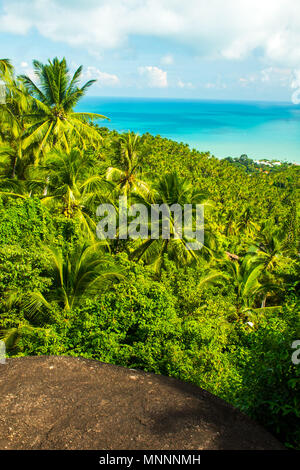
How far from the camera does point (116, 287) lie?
894 cm

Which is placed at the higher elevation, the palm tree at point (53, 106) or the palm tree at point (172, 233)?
the palm tree at point (53, 106)

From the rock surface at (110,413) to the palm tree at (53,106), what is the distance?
42.5ft

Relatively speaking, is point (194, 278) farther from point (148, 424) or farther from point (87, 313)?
point (148, 424)

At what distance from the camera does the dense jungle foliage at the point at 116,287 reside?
17.5 feet

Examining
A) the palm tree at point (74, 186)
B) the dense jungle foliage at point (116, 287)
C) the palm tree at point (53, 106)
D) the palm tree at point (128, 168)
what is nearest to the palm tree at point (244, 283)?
the dense jungle foliage at point (116, 287)

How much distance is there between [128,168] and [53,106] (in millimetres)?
4882

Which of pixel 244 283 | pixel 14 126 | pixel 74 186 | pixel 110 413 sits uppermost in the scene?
pixel 14 126

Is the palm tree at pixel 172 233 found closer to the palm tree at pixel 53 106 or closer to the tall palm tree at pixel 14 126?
the palm tree at pixel 53 106

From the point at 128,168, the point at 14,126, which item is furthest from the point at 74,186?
the point at 14,126

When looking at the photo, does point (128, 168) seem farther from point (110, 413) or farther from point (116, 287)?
point (110, 413)

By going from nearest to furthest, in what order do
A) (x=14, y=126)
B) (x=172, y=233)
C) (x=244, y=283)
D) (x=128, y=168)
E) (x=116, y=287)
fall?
(x=116, y=287), (x=172, y=233), (x=244, y=283), (x=128, y=168), (x=14, y=126)

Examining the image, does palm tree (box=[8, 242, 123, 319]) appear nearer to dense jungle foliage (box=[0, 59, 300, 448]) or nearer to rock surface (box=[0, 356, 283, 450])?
dense jungle foliage (box=[0, 59, 300, 448])

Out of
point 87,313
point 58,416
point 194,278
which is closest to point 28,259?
point 87,313

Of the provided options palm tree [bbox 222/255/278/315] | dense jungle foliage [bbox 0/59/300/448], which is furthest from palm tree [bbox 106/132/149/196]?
palm tree [bbox 222/255/278/315]
